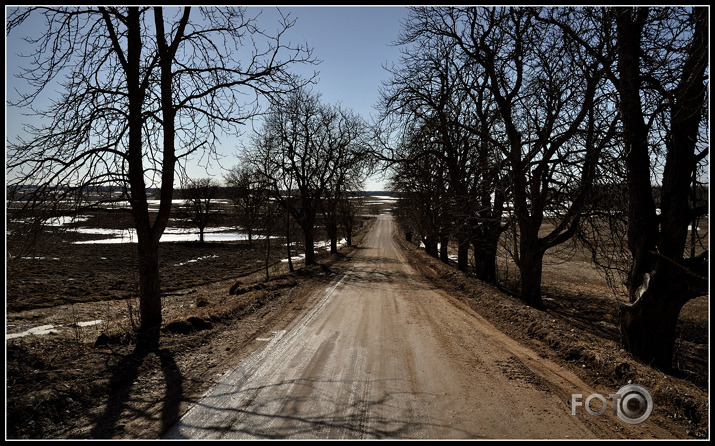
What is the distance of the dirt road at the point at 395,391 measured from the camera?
393cm

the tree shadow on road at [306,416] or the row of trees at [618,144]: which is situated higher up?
the row of trees at [618,144]

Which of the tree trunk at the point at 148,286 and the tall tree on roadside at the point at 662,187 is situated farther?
the tree trunk at the point at 148,286

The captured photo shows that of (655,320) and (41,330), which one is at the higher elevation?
(655,320)

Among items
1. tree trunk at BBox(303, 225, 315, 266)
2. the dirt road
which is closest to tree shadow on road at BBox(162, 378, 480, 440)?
the dirt road

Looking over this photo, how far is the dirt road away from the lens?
3.93 meters

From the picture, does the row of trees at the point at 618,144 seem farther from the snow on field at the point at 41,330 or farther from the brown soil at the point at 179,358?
the snow on field at the point at 41,330

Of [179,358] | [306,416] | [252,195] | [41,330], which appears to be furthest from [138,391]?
[252,195]

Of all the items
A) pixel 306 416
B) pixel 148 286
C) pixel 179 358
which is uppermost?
pixel 148 286

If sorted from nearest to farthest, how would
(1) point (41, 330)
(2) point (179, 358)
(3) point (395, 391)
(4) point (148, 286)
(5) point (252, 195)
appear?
(3) point (395, 391) → (2) point (179, 358) → (4) point (148, 286) → (1) point (41, 330) → (5) point (252, 195)

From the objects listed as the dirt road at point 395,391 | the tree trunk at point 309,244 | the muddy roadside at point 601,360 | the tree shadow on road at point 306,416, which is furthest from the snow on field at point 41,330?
the tree trunk at point 309,244

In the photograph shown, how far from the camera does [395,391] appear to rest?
484 cm

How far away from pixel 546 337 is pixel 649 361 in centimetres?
151

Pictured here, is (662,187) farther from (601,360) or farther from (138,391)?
(138,391)

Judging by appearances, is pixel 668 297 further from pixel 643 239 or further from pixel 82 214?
pixel 82 214
